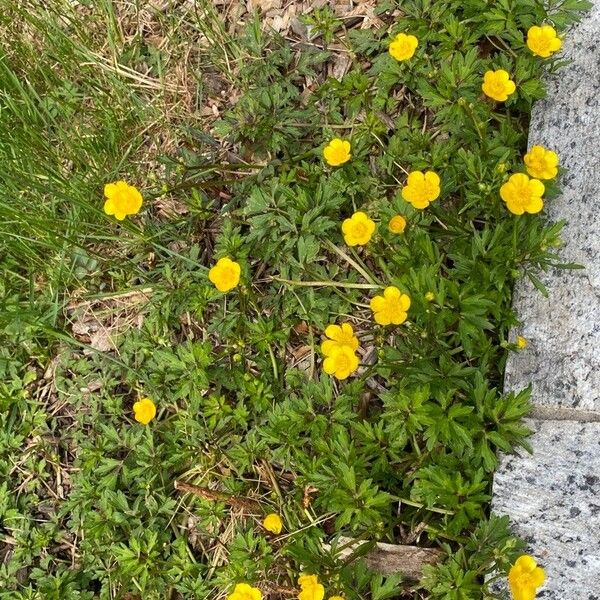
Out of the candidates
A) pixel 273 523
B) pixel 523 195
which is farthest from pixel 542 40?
pixel 273 523

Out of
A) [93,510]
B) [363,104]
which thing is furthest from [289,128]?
[93,510]

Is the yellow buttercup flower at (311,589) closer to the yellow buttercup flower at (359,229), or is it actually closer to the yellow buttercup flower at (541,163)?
the yellow buttercup flower at (359,229)

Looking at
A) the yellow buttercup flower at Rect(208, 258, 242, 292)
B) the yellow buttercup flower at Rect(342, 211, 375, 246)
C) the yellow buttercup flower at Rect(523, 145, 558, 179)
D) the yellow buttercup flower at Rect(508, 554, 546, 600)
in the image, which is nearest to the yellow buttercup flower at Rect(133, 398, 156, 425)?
the yellow buttercup flower at Rect(208, 258, 242, 292)

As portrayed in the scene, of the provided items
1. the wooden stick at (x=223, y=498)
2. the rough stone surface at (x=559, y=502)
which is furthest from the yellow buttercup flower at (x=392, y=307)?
the wooden stick at (x=223, y=498)

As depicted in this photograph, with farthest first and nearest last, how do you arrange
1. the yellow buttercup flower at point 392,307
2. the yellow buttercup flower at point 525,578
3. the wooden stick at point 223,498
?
the wooden stick at point 223,498, the yellow buttercup flower at point 392,307, the yellow buttercup flower at point 525,578

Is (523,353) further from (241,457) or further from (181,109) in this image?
(181,109)
